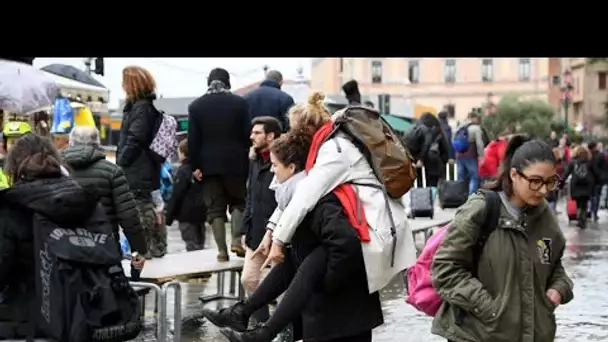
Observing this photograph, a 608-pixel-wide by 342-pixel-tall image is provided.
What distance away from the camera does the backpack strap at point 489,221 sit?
6.10 m

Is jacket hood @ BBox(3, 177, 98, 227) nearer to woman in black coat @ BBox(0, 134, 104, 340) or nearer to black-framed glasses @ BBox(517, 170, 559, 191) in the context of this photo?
woman in black coat @ BBox(0, 134, 104, 340)

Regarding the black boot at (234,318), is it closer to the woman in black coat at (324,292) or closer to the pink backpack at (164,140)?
the woman in black coat at (324,292)

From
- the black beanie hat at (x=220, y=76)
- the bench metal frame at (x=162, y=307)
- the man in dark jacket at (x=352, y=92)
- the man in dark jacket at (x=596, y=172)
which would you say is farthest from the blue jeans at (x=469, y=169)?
the bench metal frame at (x=162, y=307)

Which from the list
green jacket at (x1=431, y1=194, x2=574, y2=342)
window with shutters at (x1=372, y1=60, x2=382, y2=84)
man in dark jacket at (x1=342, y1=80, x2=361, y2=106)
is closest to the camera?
green jacket at (x1=431, y1=194, x2=574, y2=342)

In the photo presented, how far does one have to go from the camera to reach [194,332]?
10367mm

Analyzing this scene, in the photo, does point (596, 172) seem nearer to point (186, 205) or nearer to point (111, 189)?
point (186, 205)

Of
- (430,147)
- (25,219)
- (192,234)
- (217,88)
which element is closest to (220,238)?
(217,88)

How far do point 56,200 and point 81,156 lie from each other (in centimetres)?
198

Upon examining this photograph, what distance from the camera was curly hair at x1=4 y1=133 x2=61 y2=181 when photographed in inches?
287

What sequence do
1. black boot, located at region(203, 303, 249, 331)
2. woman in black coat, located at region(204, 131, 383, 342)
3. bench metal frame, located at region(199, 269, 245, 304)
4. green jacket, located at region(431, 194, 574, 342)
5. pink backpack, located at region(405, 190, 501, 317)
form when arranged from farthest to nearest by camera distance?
bench metal frame, located at region(199, 269, 245, 304) → black boot, located at region(203, 303, 249, 331) → woman in black coat, located at region(204, 131, 383, 342) → pink backpack, located at region(405, 190, 501, 317) → green jacket, located at region(431, 194, 574, 342)

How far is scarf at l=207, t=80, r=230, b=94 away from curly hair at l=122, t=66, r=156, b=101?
68cm

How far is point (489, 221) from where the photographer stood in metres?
6.11

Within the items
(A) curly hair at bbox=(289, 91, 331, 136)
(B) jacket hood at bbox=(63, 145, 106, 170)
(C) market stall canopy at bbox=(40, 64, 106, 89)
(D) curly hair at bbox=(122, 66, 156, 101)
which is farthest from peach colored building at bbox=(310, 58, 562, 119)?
(A) curly hair at bbox=(289, 91, 331, 136)
